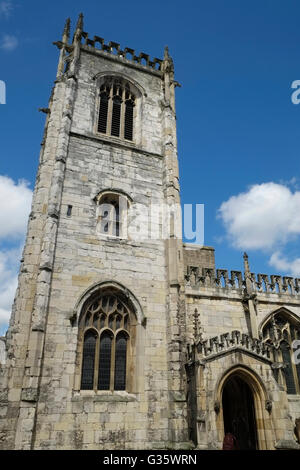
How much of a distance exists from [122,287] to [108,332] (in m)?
1.64

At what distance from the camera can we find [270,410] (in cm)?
1107

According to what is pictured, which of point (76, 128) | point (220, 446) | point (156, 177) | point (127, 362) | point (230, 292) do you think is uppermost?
point (76, 128)

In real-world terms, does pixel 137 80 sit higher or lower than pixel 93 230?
higher

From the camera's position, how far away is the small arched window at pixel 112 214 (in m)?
13.7

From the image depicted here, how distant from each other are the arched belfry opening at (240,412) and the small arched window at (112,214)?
6.93 metres

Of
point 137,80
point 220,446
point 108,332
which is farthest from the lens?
point 137,80

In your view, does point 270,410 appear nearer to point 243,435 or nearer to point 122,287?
point 243,435

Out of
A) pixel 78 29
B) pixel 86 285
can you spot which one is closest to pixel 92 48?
pixel 78 29

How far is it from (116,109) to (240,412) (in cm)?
1464

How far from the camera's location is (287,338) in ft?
51.9

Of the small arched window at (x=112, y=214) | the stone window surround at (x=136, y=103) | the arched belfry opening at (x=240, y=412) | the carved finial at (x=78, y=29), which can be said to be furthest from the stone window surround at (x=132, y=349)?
the carved finial at (x=78, y=29)

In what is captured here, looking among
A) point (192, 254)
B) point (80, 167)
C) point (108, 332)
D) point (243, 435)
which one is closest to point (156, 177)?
point (80, 167)

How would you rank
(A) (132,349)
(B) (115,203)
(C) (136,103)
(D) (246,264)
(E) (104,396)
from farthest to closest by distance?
(C) (136,103) → (D) (246,264) → (B) (115,203) → (A) (132,349) → (E) (104,396)

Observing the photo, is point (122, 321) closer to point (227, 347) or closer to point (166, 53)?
point (227, 347)
